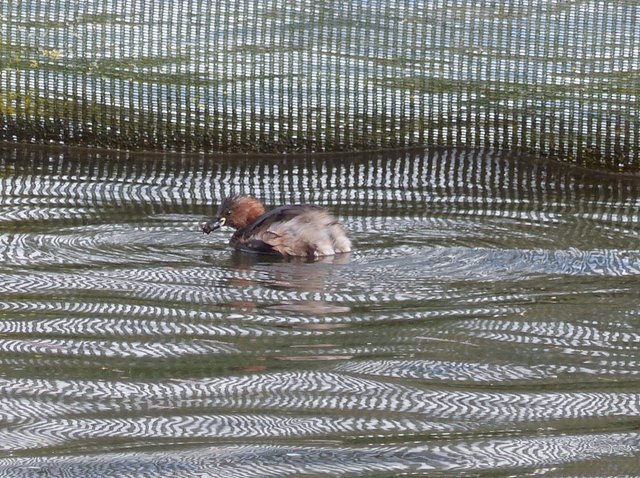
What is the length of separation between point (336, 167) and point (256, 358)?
4240mm

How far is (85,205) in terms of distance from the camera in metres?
7.91

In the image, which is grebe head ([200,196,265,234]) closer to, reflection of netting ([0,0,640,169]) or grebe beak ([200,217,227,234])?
grebe beak ([200,217,227,234])

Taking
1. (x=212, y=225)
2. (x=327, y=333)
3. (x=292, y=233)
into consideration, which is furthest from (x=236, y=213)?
(x=327, y=333)

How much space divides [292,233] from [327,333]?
1.57m

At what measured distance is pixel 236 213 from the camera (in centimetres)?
754

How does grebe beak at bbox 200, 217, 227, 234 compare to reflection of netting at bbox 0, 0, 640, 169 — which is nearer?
grebe beak at bbox 200, 217, 227, 234

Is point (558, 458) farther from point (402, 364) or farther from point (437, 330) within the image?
point (437, 330)

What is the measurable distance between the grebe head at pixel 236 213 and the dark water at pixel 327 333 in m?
0.09

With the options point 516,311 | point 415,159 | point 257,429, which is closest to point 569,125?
point 415,159

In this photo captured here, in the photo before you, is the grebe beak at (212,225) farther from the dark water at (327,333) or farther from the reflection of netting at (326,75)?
the reflection of netting at (326,75)

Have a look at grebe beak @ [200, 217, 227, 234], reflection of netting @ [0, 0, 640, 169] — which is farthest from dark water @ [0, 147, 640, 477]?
reflection of netting @ [0, 0, 640, 169]

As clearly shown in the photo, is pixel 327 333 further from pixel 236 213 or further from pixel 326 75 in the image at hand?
pixel 326 75

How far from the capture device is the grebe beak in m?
7.37

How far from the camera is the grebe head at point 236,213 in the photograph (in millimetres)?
7410
